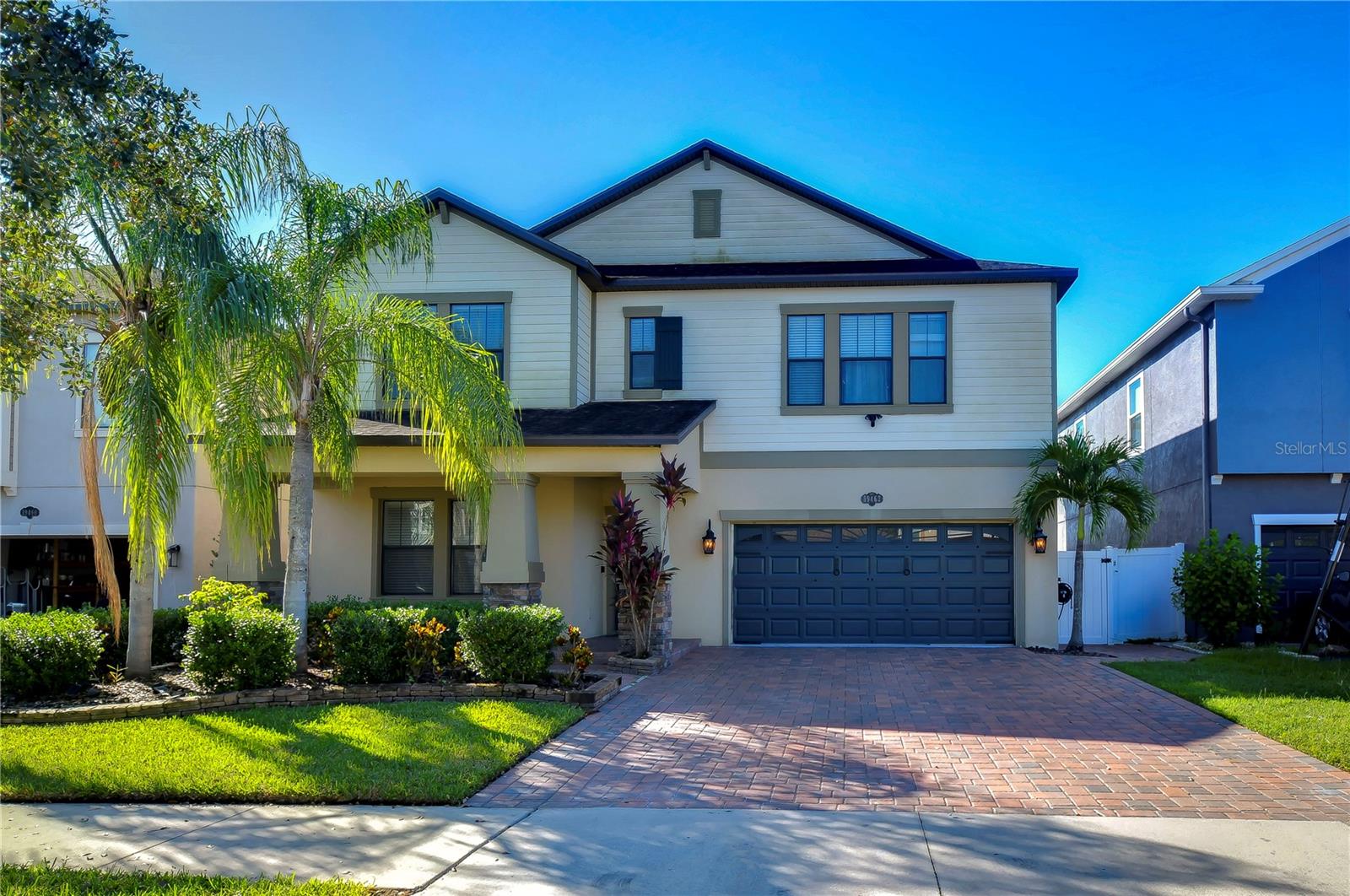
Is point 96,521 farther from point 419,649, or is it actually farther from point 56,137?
point 56,137

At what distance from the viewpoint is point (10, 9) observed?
803 cm

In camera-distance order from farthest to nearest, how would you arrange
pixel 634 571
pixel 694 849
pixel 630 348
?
pixel 630 348 < pixel 634 571 < pixel 694 849

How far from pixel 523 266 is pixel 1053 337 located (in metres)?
8.79

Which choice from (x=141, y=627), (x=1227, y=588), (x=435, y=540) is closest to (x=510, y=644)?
(x=141, y=627)

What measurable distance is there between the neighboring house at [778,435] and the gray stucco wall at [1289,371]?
3.22 metres

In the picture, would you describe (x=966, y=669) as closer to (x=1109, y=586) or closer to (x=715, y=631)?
(x=715, y=631)

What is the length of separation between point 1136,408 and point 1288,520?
18.1 ft

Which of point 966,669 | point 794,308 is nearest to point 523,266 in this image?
point 794,308

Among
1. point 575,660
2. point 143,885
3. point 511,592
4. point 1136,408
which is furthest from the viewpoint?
point 1136,408

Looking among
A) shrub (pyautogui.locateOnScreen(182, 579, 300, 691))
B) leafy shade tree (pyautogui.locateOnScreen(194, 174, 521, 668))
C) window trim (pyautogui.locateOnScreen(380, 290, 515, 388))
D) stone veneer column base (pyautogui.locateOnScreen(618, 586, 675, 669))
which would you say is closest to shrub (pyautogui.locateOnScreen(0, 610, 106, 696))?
shrub (pyautogui.locateOnScreen(182, 579, 300, 691))

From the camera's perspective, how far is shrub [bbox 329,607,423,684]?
11.6 m

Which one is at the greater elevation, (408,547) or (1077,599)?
(408,547)

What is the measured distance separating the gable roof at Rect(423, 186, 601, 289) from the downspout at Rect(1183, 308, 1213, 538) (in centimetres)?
1061

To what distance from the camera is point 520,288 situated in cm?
1734
